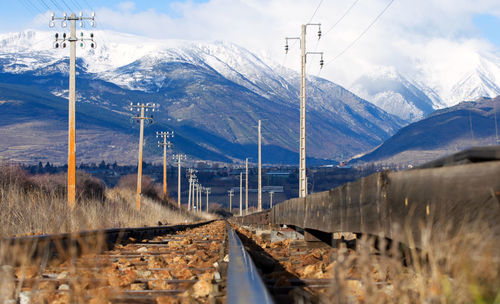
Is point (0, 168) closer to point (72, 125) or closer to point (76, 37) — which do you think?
point (72, 125)

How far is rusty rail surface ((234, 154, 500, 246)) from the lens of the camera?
321 cm

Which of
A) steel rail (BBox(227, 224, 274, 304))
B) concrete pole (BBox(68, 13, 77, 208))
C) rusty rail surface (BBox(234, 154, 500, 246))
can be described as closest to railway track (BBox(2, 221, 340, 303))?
steel rail (BBox(227, 224, 274, 304))

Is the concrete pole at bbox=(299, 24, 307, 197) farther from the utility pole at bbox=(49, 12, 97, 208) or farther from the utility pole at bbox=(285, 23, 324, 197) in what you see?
the utility pole at bbox=(49, 12, 97, 208)

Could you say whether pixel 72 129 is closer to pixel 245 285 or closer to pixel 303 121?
pixel 303 121

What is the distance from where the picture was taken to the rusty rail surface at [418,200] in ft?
10.5

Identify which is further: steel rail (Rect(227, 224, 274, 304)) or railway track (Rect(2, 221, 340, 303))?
railway track (Rect(2, 221, 340, 303))

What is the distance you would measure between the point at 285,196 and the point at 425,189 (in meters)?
150

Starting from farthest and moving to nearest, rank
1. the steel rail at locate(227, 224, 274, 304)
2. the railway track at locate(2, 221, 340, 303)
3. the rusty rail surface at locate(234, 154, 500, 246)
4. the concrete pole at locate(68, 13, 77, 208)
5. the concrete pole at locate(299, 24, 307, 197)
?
the concrete pole at locate(299, 24, 307, 197) → the concrete pole at locate(68, 13, 77, 208) → the railway track at locate(2, 221, 340, 303) → the steel rail at locate(227, 224, 274, 304) → the rusty rail surface at locate(234, 154, 500, 246)

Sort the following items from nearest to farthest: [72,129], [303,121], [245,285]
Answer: [245,285] < [72,129] < [303,121]

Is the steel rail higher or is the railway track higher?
the steel rail

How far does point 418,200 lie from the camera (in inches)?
157

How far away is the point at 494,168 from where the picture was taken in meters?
3.13

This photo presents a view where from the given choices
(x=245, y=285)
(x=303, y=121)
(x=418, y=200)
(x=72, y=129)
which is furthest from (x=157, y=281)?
(x=72, y=129)

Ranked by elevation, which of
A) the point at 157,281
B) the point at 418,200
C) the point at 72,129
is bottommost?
the point at 157,281
